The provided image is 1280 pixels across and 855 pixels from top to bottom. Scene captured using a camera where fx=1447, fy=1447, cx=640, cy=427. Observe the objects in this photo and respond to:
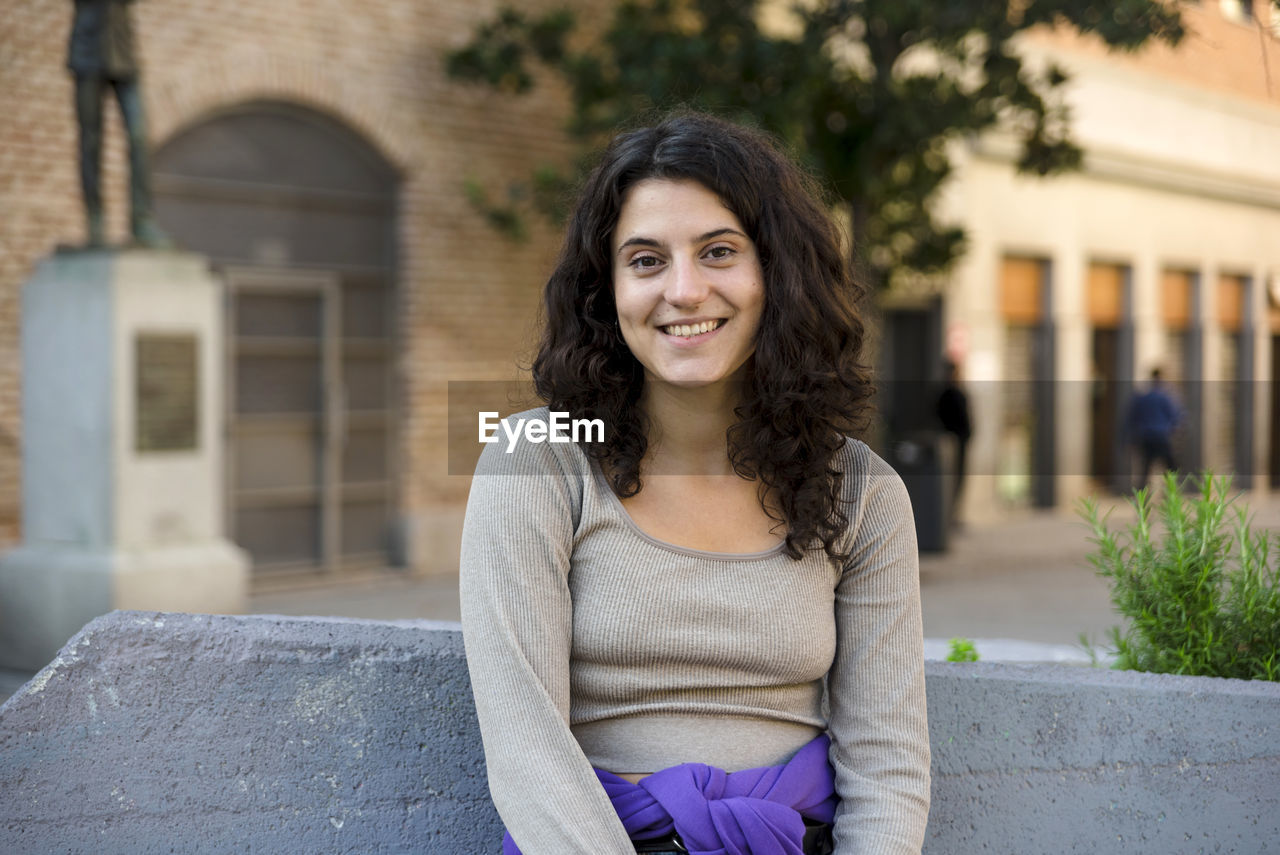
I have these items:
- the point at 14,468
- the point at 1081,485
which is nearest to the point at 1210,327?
the point at 1081,485

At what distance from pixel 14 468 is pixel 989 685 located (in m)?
8.06

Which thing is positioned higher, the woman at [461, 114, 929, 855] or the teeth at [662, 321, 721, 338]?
the teeth at [662, 321, 721, 338]

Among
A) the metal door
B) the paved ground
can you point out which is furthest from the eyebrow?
the metal door

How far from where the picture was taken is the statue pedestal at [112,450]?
782cm

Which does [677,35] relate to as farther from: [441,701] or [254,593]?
[441,701]

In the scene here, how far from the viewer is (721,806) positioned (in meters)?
2.09

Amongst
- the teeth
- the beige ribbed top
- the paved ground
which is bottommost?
the paved ground

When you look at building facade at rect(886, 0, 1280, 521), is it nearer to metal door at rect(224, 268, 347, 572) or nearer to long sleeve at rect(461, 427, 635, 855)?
metal door at rect(224, 268, 347, 572)

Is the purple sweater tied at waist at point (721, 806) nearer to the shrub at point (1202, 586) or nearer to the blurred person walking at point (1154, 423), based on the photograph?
the shrub at point (1202, 586)

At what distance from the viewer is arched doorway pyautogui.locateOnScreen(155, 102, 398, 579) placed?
1055cm

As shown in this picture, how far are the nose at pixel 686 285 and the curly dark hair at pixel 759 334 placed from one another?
0.11 meters

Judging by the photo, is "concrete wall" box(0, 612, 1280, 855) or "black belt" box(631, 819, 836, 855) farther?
"concrete wall" box(0, 612, 1280, 855)

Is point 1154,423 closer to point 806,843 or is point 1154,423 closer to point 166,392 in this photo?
point 166,392
